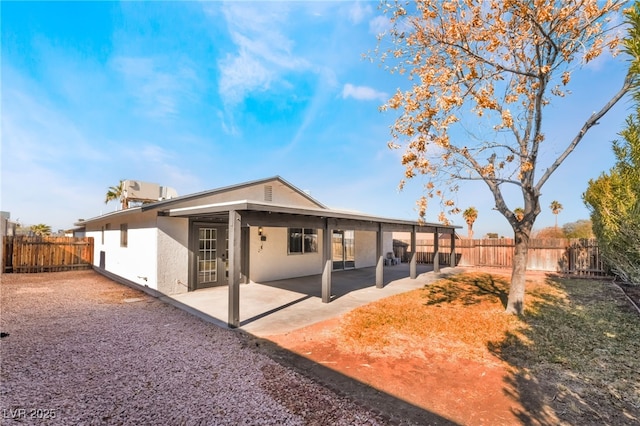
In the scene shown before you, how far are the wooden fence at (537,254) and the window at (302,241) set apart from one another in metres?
9.06

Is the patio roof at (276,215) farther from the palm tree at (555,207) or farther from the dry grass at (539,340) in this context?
the palm tree at (555,207)

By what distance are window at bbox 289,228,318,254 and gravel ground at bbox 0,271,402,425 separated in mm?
5771

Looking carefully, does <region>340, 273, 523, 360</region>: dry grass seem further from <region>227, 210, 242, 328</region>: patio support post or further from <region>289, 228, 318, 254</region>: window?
<region>289, 228, 318, 254</region>: window

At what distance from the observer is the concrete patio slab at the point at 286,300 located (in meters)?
6.14

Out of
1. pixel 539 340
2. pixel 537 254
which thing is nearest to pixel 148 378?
pixel 539 340

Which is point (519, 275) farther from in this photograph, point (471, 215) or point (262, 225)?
point (471, 215)

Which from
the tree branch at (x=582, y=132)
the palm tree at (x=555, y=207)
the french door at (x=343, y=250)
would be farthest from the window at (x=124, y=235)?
the palm tree at (x=555, y=207)

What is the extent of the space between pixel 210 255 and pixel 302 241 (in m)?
4.03

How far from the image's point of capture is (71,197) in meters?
17.8

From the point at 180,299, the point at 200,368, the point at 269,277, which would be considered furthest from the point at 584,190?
the point at 180,299

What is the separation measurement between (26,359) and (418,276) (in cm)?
1238

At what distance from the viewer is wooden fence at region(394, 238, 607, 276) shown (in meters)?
13.2

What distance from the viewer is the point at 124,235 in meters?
10.6

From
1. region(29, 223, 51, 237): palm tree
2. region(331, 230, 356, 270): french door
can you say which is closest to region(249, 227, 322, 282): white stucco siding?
region(331, 230, 356, 270): french door
